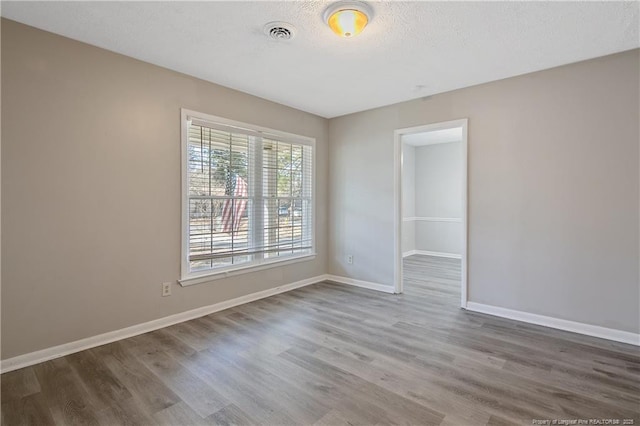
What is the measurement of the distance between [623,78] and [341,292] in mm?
3571

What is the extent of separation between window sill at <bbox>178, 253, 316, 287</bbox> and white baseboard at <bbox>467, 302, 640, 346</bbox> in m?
2.24

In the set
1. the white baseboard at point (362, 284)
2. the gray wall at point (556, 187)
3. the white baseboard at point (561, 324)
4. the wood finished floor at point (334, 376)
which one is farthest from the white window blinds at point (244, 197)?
the white baseboard at point (561, 324)

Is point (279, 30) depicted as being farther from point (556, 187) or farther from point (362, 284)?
point (362, 284)

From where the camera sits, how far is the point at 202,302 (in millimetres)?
3443

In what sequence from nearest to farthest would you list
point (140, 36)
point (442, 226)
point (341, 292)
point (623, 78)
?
point (140, 36) < point (623, 78) < point (341, 292) < point (442, 226)

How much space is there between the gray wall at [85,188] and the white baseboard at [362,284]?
209cm

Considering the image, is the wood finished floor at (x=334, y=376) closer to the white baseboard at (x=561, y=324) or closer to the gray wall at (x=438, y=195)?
the white baseboard at (x=561, y=324)

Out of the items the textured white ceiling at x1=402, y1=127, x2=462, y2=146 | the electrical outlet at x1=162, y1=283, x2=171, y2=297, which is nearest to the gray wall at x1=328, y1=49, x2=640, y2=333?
the textured white ceiling at x1=402, y1=127, x2=462, y2=146

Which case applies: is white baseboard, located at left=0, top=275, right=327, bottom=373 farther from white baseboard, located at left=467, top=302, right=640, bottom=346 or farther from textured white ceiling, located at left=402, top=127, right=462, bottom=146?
textured white ceiling, located at left=402, top=127, right=462, bottom=146

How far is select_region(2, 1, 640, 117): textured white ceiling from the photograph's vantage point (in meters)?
2.13

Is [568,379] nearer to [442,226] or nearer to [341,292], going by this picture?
[341,292]

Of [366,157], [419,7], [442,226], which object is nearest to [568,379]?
[419,7]

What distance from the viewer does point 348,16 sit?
6.95 feet

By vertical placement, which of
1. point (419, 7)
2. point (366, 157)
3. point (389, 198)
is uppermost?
point (419, 7)
